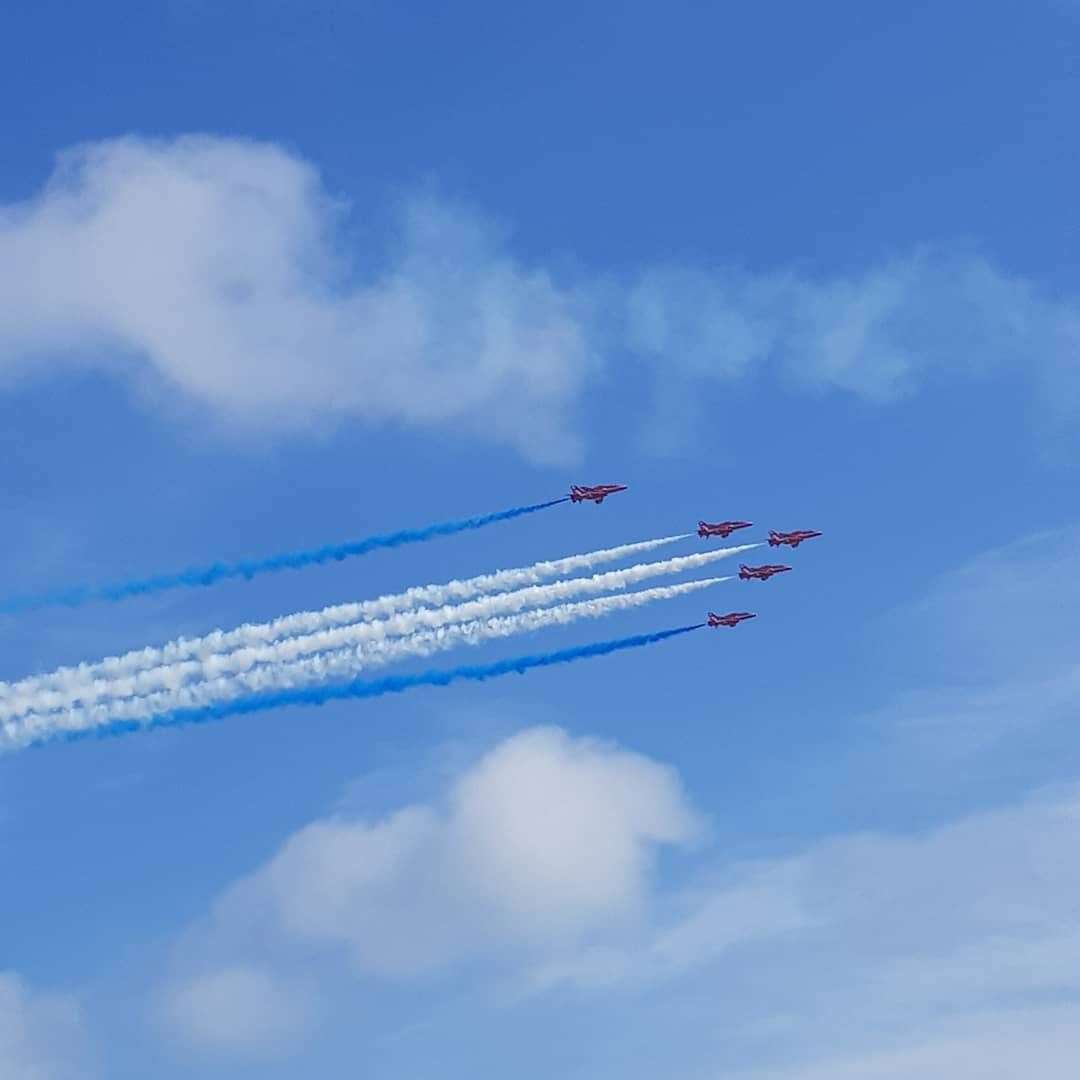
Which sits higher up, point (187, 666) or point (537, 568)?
point (537, 568)

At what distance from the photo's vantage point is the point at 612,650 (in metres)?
173

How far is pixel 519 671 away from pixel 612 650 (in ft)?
39.9

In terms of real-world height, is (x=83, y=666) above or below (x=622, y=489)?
below

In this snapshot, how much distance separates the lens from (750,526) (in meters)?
192

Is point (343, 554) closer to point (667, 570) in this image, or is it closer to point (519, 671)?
point (519, 671)

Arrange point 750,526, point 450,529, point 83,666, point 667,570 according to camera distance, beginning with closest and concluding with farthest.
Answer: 1. point 83,666
2. point 450,529
3. point 667,570
4. point 750,526

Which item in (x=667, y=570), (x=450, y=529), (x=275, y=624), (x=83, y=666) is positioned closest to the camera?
(x=83, y=666)

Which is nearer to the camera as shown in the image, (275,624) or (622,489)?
(275,624)

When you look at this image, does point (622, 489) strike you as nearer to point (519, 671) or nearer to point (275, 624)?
point (519, 671)

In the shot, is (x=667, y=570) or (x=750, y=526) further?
(x=750, y=526)

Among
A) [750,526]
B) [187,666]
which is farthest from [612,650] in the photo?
[187,666]

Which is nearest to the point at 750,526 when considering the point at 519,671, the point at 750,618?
the point at 750,618

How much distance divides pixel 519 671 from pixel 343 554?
63.8 feet

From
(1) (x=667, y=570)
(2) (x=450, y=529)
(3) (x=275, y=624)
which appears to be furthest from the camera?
(1) (x=667, y=570)
